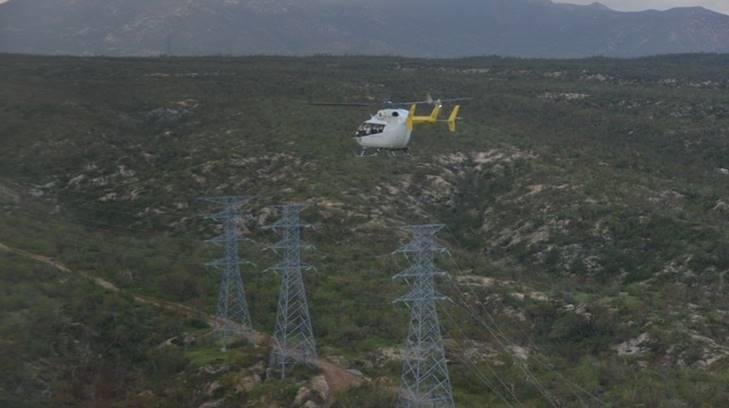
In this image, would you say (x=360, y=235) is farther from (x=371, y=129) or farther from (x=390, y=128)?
(x=390, y=128)

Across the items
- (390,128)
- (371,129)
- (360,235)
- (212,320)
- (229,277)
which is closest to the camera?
(229,277)

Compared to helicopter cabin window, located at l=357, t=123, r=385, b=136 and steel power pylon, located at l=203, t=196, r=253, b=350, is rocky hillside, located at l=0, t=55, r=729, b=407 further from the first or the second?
helicopter cabin window, located at l=357, t=123, r=385, b=136

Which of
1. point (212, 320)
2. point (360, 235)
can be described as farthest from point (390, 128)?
point (212, 320)

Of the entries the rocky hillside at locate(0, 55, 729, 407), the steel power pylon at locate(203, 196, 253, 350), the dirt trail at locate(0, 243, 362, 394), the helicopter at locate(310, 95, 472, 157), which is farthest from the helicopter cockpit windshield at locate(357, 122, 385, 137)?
the dirt trail at locate(0, 243, 362, 394)

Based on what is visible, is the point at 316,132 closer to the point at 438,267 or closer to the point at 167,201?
the point at 167,201

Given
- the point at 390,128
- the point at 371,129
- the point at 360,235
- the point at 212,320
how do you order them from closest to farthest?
the point at 212,320 < the point at 390,128 < the point at 371,129 < the point at 360,235

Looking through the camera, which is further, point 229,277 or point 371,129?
point 371,129

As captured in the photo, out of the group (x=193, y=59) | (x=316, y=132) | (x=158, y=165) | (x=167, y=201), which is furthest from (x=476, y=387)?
(x=193, y=59)
